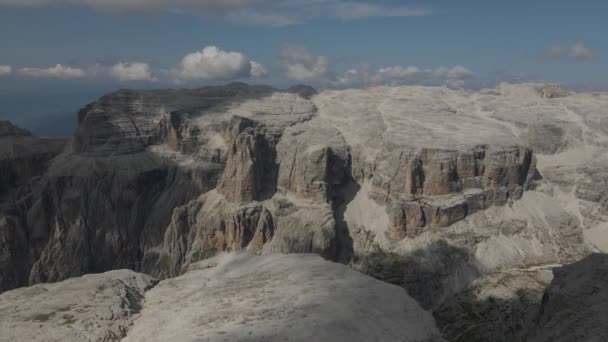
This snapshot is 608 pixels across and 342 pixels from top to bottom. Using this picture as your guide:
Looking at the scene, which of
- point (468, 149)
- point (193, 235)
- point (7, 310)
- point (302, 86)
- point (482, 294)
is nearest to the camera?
point (7, 310)

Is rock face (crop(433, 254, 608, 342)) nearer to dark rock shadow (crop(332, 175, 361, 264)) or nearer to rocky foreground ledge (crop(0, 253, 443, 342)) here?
rocky foreground ledge (crop(0, 253, 443, 342))

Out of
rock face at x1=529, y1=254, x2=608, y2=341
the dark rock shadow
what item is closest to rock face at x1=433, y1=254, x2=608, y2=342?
rock face at x1=529, y1=254, x2=608, y2=341

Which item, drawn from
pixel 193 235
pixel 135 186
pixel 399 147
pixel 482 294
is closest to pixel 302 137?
pixel 399 147

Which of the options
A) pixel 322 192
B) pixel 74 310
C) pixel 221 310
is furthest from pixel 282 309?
pixel 322 192

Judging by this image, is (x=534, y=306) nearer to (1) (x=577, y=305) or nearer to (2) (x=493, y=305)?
(1) (x=577, y=305)

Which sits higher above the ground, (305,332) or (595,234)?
(305,332)

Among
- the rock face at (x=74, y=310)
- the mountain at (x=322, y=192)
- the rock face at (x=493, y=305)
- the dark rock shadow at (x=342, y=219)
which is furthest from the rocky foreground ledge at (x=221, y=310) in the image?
the dark rock shadow at (x=342, y=219)

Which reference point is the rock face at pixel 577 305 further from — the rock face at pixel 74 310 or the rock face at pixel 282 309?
the rock face at pixel 74 310

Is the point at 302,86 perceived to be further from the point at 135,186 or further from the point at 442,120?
the point at 135,186

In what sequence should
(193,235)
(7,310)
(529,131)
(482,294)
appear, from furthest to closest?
(529,131)
(193,235)
(482,294)
(7,310)
